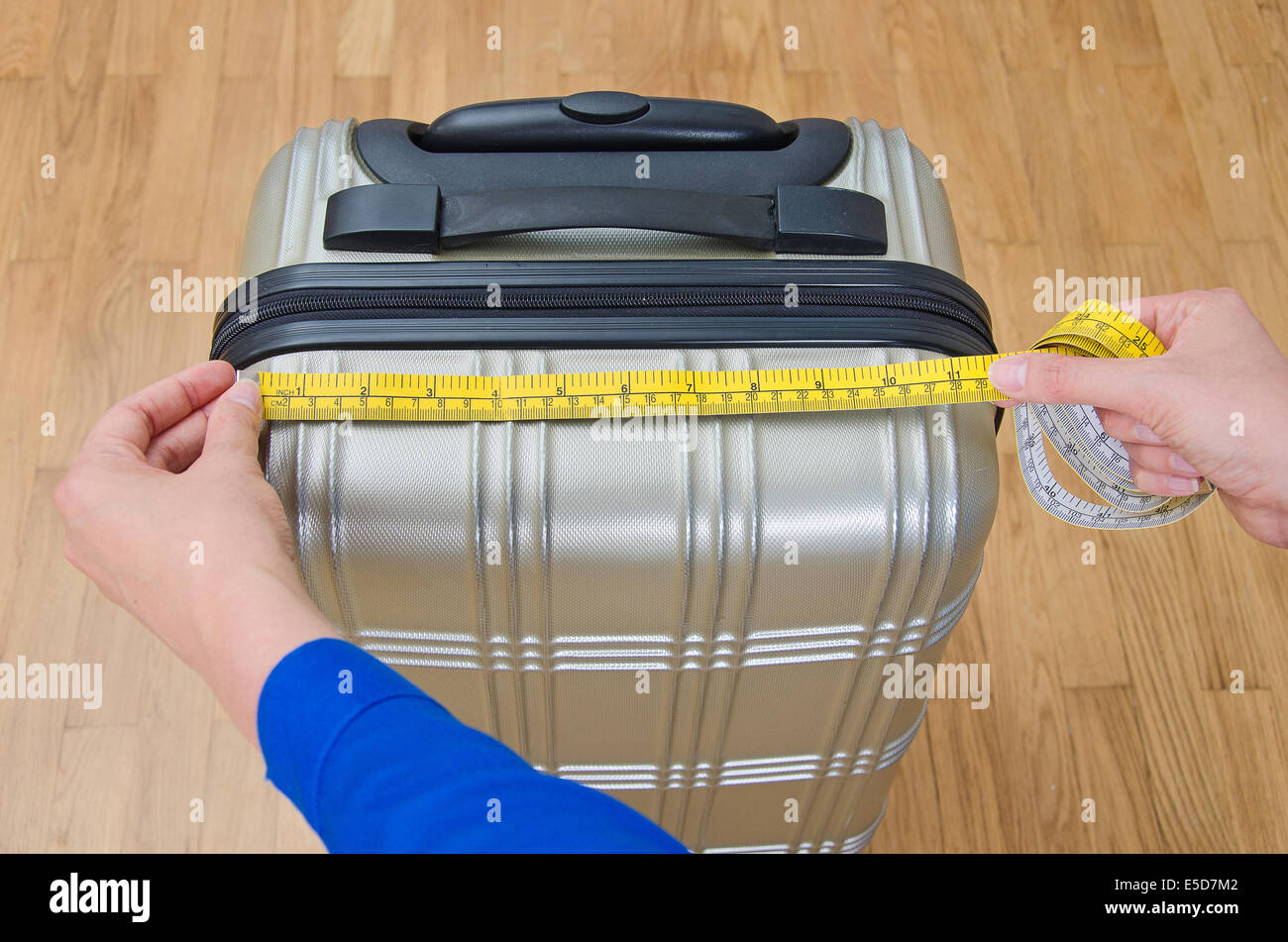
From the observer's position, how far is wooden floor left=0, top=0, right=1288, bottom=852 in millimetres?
1645

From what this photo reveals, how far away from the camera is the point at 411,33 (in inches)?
88.6

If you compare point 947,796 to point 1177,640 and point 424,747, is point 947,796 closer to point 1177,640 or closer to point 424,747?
point 1177,640

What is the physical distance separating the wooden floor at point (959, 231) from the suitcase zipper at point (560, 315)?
35.2 inches

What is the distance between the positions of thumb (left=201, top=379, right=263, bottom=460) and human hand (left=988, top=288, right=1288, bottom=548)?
2.17 ft

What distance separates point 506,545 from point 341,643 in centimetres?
24

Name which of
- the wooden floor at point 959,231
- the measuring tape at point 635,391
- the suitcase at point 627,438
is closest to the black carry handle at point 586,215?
the suitcase at point 627,438

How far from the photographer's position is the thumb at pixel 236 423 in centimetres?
88

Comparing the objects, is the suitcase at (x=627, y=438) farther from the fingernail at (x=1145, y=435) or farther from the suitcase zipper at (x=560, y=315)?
the fingernail at (x=1145, y=435)

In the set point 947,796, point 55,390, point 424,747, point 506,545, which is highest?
point 55,390

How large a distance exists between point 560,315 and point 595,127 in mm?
225

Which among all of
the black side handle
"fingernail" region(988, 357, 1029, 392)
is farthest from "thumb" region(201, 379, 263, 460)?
"fingernail" region(988, 357, 1029, 392)

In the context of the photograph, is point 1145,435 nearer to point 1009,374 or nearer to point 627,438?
point 1009,374

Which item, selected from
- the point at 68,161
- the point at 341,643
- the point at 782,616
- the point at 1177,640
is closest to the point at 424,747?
the point at 341,643

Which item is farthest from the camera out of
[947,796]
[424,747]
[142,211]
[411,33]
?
[411,33]
